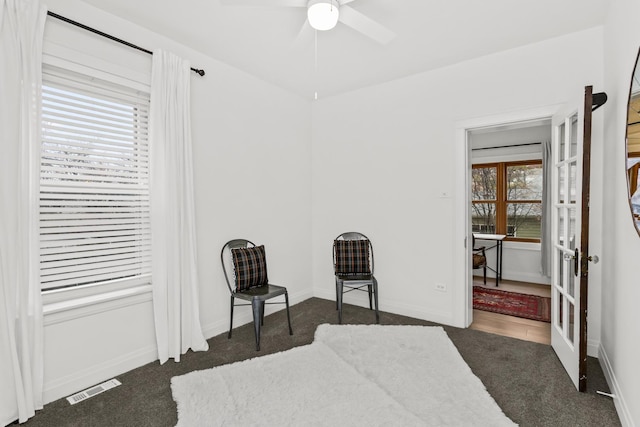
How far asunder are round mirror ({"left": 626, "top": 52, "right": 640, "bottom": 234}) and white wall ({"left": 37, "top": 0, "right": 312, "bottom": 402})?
3032 millimetres

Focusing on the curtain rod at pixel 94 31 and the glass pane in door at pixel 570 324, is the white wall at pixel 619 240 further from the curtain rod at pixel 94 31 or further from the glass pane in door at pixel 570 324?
the curtain rod at pixel 94 31

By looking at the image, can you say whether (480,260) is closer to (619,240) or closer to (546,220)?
(546,220)

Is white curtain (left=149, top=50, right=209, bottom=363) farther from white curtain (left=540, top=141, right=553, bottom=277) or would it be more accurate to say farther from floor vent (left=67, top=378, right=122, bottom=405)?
white curtain (left=540, top=141, right=553, bottom=277)

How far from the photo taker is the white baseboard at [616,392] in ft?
6.19

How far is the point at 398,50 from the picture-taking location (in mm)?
3123

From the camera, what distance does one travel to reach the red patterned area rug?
3.85 metres

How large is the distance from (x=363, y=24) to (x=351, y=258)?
235cm

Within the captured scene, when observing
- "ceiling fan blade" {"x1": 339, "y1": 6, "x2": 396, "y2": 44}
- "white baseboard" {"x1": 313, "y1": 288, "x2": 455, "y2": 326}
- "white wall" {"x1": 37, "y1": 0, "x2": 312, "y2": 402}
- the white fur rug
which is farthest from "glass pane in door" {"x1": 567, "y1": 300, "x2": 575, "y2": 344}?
"white wall" {"x1": 37, "y1": 0, "x2": 312, "y2": 402}

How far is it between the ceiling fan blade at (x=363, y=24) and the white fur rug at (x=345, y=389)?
96.4 inches

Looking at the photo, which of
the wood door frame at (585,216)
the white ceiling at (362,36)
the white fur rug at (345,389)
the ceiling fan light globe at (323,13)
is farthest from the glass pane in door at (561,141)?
the ceiling fan light globe at (323,13)

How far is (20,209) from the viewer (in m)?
2.01

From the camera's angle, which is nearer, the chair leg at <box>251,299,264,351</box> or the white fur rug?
the white fur rug

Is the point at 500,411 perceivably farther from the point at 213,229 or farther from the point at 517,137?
the point at 517,137

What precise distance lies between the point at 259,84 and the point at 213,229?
1.70 m
